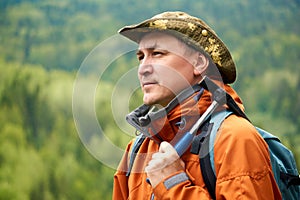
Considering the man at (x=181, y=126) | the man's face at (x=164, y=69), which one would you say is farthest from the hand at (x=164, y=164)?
the man's face at (x=164, y=69)

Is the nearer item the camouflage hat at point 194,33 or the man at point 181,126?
the man at point 181,126

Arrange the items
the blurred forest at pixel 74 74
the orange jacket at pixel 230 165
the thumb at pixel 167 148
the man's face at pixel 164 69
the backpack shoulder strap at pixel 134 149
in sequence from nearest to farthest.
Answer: the orange jacket at pixel 230 165 < the thumb at pixel 167 148 < the man's face at pixel 164 69 < the backpack shoulder strap at pixel 134 149 < the blurred forest at pixel 74 74

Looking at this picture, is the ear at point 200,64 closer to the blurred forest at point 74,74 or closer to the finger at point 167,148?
the finger at point 167,148

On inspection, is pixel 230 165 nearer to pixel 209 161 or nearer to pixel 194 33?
pixel 209 161

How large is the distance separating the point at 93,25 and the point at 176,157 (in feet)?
24.6

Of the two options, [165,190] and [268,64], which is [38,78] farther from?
[165,190]

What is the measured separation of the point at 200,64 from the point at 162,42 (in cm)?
15

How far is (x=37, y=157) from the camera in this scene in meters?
7.54

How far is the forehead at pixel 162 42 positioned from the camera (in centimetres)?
166

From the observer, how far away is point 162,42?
1.66 m

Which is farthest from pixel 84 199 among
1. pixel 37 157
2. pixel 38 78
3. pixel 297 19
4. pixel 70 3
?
pixel 297 19

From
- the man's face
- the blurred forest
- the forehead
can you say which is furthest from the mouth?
the blurred forest

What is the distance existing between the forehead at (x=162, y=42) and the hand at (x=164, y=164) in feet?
1.17

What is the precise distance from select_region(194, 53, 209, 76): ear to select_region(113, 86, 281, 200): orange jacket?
0.45 ft
